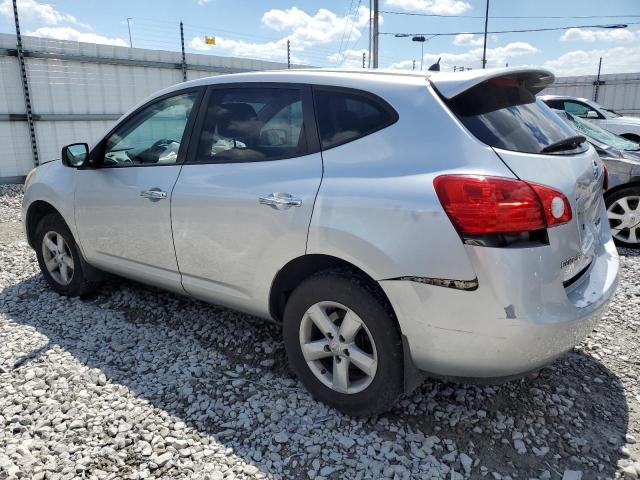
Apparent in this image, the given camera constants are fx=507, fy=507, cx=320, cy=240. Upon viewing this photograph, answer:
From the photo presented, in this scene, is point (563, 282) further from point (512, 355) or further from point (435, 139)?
point (435, 139)

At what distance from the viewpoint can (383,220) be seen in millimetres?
2244

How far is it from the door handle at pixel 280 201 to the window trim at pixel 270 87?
0.22 metres

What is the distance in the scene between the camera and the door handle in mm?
2542

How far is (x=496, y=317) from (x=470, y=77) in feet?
3.68

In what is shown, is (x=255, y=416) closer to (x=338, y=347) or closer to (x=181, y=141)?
(x=338, y=347)

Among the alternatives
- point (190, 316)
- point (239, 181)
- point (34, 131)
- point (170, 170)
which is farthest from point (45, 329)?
point (34, 131)

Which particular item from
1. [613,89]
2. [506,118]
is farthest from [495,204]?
[613,89]

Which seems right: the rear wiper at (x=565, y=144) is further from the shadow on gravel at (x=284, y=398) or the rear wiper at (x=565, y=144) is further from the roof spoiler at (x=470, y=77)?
the shadow on gravel at (x=284, y=398)

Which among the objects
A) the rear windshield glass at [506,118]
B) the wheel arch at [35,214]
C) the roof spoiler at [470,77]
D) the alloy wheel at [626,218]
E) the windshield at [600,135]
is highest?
the roof spoiler at [470,77]

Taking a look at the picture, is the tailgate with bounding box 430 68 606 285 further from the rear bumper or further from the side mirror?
the side mirror

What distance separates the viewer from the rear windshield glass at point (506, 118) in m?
2.25

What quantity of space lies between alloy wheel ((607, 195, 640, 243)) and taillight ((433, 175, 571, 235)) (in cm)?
425

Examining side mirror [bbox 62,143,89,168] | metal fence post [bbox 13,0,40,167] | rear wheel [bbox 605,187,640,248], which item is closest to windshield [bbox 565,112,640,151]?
rear wheel [bbox 605,187,640,248]

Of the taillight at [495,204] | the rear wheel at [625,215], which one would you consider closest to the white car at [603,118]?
the rear wheel at [625,215]
